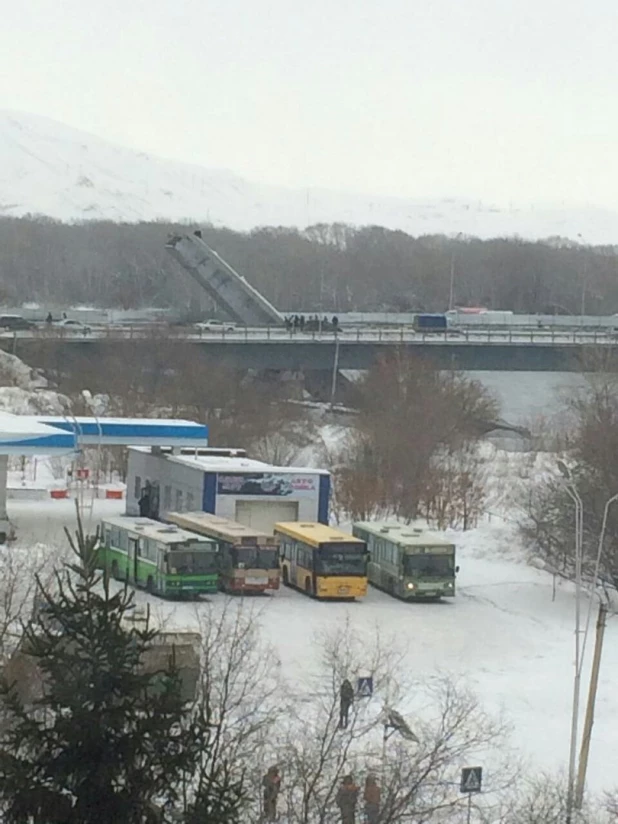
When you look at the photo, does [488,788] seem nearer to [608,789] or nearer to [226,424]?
[608,789]

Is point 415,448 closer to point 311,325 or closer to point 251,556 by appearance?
point 251,556

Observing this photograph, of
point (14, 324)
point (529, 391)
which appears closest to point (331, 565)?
point (14, 324)

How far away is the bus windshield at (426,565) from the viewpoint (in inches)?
891

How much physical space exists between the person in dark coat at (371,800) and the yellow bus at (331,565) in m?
10.7

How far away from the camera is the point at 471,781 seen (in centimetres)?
1294

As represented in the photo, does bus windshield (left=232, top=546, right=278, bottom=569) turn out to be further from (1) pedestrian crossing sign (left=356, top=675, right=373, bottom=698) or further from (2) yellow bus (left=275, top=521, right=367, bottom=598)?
(1) pedestrian crossing sign (left=356, top=675, right=373, bottom=698)

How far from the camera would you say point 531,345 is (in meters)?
58.6

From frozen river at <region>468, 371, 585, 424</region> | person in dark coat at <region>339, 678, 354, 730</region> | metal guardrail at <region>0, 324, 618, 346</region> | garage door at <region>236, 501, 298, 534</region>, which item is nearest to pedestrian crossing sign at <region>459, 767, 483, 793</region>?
person in dark coat at <region>339, 678, 354, 730</region>

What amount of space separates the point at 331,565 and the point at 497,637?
2599mm

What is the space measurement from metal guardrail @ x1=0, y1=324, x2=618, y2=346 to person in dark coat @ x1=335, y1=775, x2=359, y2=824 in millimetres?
43098

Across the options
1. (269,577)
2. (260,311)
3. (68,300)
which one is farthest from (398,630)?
(68,300)

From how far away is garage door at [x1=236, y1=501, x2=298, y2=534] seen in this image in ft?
84.2

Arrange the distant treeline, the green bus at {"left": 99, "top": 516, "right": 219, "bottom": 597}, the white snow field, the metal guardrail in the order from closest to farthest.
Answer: the white snow field < the green bus at {"left": 99, "top": 516, "right": 219, "bottom": 597} < the metal guardrail < the distant treeline

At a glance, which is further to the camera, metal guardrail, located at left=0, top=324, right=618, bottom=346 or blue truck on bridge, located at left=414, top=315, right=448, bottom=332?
blue truck on bridge, located at left=414, top=315, right=448, bottom=332
